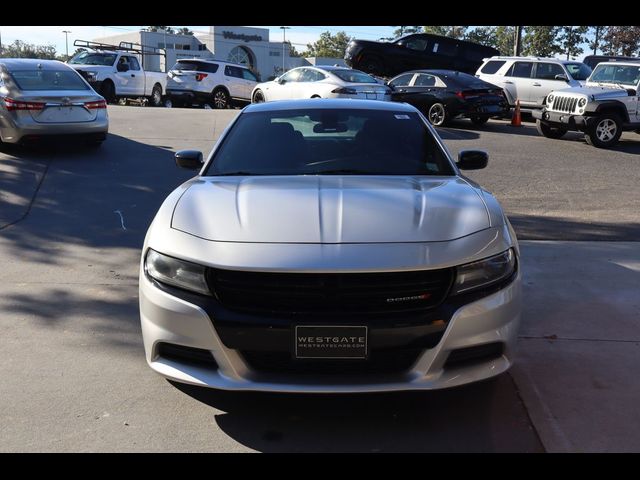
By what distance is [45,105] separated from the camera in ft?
34.8

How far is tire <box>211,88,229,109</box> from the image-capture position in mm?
23547

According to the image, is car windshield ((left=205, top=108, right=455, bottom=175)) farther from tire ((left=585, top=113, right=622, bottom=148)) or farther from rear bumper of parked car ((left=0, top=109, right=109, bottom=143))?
tire ((left=585, top=113, right=622, bottom=148))

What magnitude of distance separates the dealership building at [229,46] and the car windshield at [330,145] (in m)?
56.1

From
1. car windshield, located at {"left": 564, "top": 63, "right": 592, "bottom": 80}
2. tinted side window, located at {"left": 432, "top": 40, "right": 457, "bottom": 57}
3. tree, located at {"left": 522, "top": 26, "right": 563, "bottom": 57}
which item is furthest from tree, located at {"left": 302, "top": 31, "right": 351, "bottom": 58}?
car windshield, located at {"left": 564, "top": 63, "right": 592, "bottom": 80}

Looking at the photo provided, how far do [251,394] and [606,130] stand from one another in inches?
490

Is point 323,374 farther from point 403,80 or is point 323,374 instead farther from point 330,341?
point 403,80

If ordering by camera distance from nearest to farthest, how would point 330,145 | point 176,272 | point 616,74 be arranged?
point 176,272 < point 330,145 < point 616,74

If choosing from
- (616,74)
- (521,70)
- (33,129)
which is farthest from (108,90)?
(616,74)

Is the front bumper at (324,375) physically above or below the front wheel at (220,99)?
above

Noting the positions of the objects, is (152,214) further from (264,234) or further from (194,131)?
(194,131)

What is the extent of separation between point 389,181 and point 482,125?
13.6m

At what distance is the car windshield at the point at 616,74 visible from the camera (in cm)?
1480

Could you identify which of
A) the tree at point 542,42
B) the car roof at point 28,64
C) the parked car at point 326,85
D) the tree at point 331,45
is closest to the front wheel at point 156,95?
the parked car at point 326,85

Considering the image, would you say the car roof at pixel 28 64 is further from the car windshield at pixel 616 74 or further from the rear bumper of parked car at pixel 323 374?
the car windshield at pixel 616 74
